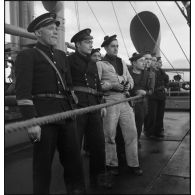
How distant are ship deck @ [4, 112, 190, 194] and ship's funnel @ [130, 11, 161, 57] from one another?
31.8 feet

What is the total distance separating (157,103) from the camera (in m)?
5.16

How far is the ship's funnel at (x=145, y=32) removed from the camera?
13.7m

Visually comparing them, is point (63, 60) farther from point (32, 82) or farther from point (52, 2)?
point (52, 2)

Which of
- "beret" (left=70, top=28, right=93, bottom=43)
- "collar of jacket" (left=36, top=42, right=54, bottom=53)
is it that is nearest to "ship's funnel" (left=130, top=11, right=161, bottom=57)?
"beret" (left=70, top=28, right=93, bottom=43)

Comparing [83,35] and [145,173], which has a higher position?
[83,35]

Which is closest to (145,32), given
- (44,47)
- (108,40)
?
(108,40)

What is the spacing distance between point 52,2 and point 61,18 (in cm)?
22

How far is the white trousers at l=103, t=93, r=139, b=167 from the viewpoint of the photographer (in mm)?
2941

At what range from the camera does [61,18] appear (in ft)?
10.8

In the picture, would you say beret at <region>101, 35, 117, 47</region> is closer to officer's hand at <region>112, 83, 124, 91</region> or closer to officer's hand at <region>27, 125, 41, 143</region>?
officer's hand at <region>112, 83, 124, 91</region>

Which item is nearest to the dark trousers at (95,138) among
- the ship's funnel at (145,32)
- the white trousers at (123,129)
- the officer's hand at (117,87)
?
the white trousers at (123,129)

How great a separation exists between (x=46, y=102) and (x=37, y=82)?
0.53ft

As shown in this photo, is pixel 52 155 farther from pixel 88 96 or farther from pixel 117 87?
pixel 117 87

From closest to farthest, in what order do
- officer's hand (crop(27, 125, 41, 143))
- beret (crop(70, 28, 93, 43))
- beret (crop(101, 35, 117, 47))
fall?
officer's hand (crop(27, 125, 41, 143)), beret (crop(70, 28, 93, 43)), beret (crop(101, 35, 117, 47))
